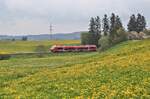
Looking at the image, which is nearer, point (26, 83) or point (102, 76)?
point (102, 76)

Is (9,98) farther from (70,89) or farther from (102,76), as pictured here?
(102,76)

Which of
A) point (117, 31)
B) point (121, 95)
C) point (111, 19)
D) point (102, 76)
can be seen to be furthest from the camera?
point (111, 19)

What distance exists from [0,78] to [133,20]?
400 ft

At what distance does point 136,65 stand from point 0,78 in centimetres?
1480

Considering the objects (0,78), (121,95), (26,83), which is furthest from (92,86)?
(0,78)

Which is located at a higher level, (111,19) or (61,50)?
(111,19)

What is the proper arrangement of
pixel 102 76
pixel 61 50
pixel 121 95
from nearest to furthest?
pixel 121 95 → pixel 102 76 → pixel 61 50

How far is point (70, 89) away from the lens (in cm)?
2738

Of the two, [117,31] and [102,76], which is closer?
[102,76]

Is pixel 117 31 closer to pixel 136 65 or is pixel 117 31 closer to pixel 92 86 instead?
pixel 136 65

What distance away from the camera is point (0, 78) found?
144 ft

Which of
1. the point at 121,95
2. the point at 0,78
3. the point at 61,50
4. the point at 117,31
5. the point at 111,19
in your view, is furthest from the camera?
the point at 111,19

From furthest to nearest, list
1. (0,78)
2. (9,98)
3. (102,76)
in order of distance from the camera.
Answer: (0,78)
(102,76)
(9,98)

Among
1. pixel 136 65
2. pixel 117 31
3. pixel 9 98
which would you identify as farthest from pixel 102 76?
pixel 117 31
